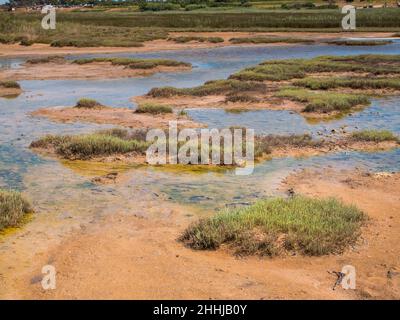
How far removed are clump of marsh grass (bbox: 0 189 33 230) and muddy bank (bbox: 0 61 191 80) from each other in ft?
75.9

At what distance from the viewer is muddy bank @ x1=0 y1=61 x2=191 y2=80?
32656 millimetres

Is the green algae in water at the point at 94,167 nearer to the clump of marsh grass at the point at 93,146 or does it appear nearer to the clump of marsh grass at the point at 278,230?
the clump of marsh grass at the point at 93,146

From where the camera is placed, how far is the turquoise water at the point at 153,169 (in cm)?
1133

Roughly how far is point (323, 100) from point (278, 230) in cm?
1380

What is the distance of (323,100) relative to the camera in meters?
21.5

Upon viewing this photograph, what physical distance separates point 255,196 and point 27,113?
12.6 m

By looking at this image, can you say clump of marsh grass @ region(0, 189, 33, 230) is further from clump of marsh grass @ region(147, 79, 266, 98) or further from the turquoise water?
clump of marsh grass @ region(147, 79, 266, 98)

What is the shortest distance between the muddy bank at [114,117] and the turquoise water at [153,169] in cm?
64

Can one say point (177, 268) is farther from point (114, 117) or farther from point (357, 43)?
point (357, 43)

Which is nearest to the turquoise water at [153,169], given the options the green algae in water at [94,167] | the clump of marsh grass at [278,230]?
the green algae in water at [94,167]

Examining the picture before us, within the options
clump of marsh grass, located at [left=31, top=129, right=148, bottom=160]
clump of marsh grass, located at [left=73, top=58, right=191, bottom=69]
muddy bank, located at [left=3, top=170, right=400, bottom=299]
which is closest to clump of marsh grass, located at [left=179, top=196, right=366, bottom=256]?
muddy bank, located at [left=3, top=170, right=400, bottom=299]

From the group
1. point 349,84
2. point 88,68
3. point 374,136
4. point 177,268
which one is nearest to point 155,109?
point 374,136
